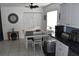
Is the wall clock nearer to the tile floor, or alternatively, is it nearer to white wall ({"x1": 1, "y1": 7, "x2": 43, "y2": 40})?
white wall ({"x1": 1, "y1": 7, "x2": 43, "y2": 40})

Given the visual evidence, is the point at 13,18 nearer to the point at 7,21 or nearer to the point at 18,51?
the point at 7,21

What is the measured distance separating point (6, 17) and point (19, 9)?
101 cm

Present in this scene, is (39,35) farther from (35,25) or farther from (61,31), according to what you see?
(61,31)

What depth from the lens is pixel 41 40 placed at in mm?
4480

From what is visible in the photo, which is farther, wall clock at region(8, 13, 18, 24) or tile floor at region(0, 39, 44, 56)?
wall clock at region(8, 13, 18, 24)

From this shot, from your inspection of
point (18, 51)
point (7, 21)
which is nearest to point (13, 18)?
point (7, 21)

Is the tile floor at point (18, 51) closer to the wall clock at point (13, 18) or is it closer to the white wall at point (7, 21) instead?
the white wall at point (7, 21)

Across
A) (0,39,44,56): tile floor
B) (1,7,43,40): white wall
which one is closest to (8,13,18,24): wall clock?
(1,7,43,40): white wall

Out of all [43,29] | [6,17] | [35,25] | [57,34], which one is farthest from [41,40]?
[6,17]

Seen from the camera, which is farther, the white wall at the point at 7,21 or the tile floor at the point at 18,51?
the white wall at the point at 7,21

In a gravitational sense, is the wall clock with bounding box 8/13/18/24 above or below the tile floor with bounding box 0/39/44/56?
above

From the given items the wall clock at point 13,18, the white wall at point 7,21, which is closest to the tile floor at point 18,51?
the white wall at point 7,21

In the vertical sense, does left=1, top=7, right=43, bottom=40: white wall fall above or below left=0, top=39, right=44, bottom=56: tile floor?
above

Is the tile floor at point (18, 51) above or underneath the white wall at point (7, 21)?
underneath
